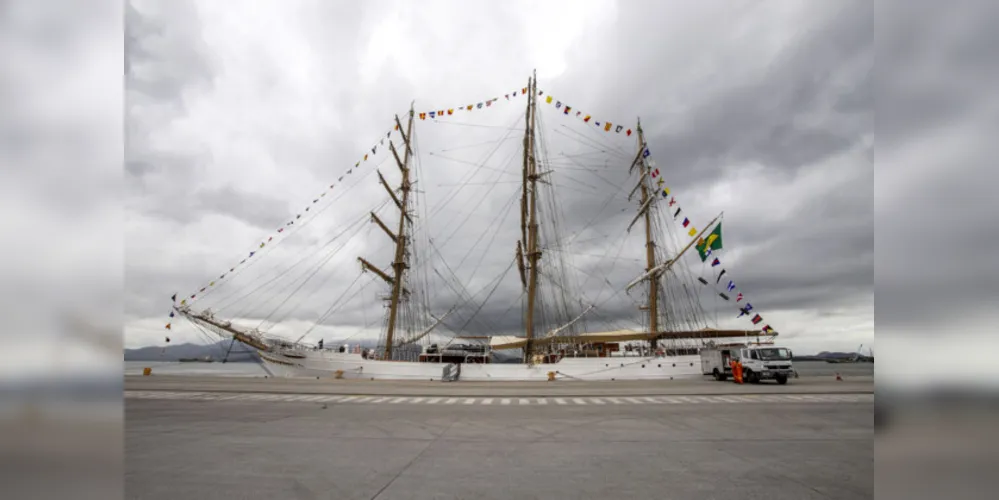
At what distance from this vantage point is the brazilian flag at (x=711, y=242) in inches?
1339

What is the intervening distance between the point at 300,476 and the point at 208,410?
8304 mm

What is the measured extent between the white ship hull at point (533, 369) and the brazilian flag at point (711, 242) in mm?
10269

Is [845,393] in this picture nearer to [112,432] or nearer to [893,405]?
[893,405]

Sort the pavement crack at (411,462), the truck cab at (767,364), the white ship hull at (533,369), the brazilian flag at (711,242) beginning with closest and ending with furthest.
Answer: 1. the pavement crack at (411,462)
2. the truck cab at (767,364)
3. the brazilian flag at (711,242)
4. the white ship hull at (533,369)

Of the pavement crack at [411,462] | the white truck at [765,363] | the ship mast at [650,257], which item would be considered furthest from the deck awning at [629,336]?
the pavement crack at [411,462]

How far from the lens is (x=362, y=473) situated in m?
5.50

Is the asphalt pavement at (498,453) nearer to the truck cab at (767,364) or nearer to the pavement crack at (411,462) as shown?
the pavement crack at (411,462)

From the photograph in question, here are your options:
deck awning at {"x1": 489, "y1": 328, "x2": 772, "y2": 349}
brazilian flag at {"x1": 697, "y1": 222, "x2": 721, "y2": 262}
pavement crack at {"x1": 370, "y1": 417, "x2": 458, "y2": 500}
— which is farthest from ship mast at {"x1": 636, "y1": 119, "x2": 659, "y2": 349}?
pavement crack at {"x1": 370, "y1": 417, "x2": 458, "y2": 500}

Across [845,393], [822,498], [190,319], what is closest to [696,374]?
[845,393]

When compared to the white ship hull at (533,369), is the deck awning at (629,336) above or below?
above

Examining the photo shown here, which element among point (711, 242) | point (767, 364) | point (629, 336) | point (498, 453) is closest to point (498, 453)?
point (498, 453)

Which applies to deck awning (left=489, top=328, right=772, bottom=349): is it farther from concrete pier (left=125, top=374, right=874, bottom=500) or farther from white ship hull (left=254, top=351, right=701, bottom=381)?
concrete pier (left=125, top=374, right=874, bottom=500)

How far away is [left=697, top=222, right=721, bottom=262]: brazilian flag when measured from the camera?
34.0 m

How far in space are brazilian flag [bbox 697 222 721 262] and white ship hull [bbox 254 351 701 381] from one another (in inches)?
404
